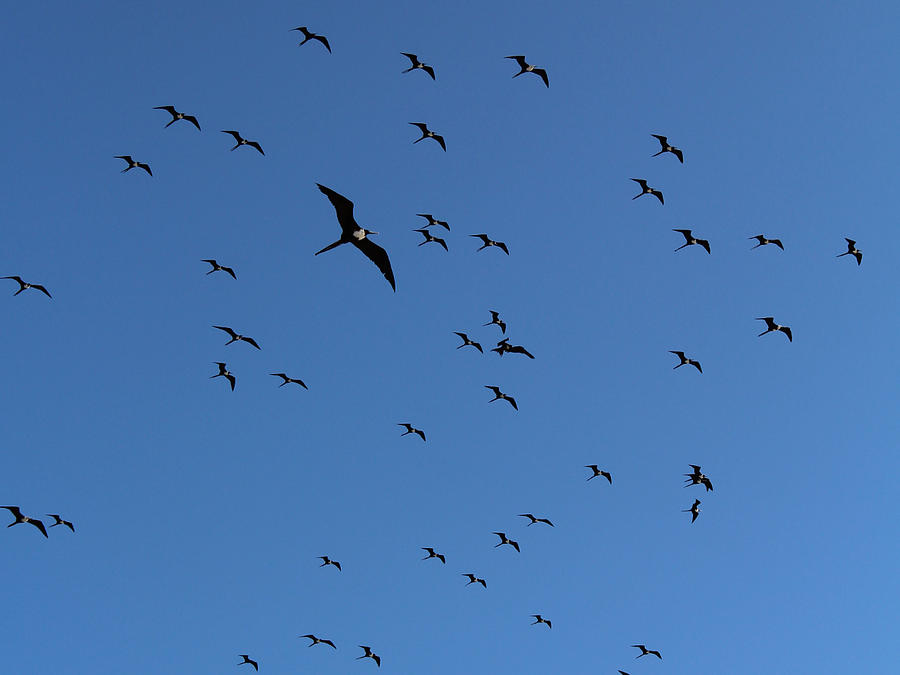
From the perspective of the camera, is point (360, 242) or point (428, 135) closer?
point (360, 242)

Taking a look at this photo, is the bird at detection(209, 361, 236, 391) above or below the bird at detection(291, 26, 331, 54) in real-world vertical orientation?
below

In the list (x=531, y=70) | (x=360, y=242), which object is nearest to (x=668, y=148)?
(x=531, y=70)

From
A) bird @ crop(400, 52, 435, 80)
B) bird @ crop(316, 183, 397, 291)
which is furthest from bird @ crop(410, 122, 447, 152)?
bird @ crop(316, 183, 397, 291)

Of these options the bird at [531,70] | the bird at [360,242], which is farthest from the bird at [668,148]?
the bird at [360,242]

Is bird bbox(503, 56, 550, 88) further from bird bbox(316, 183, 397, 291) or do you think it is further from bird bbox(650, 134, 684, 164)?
bird bbox(316, 183, 397, 291)

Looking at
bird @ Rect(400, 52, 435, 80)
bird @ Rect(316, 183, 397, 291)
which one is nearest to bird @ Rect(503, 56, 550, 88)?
bird @ Rect(400, 52, 435, 80)

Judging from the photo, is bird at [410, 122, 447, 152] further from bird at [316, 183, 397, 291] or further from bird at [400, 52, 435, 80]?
bird at [316, 183, 397, 291]

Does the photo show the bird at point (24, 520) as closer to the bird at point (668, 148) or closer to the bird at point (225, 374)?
the bird at point (225, 374)

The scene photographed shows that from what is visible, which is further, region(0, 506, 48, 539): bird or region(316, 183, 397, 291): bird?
region(0, 506, 48, 539): bird

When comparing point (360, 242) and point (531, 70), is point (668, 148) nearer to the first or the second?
point (531, 70)

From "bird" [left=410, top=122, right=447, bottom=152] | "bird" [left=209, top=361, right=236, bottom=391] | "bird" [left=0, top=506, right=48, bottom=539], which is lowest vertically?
"bird" [left=0, top=506, right=48, bottom=539]

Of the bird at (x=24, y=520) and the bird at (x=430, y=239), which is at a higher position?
the bird at (x=430, y=239)

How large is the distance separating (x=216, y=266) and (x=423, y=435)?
17.9m

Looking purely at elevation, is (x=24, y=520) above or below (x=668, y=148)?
below
